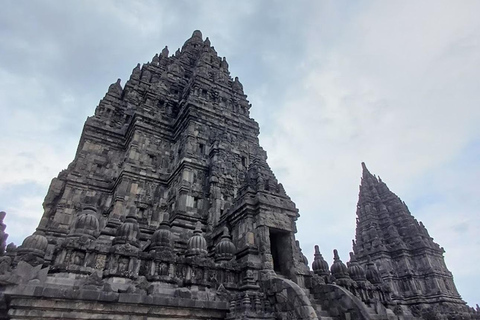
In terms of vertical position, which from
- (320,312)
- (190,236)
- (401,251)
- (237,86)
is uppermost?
(237,86)

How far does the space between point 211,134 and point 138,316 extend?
632 inches

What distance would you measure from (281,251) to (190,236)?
19.3 feet

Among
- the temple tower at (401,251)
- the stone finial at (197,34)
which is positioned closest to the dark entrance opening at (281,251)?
the temple tower at (401,251)

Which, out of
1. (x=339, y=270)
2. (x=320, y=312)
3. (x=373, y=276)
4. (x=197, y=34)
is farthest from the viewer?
(x=197, y=34)

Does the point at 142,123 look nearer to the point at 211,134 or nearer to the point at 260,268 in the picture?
the point at 211,134

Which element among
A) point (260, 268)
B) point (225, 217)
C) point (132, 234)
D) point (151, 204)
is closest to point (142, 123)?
point (151, 204)

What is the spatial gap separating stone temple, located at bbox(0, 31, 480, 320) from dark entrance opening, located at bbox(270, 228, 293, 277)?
0.07 metres

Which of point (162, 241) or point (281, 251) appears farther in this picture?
point (281, 251)

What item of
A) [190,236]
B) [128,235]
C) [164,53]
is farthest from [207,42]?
[128,235]

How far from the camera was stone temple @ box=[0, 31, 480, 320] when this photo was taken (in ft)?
27.7

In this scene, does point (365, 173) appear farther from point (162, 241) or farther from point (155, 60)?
point (162, 241)

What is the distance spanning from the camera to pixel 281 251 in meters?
12.8

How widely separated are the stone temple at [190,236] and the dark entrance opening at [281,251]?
0.07 m

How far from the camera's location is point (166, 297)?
8.72 m
